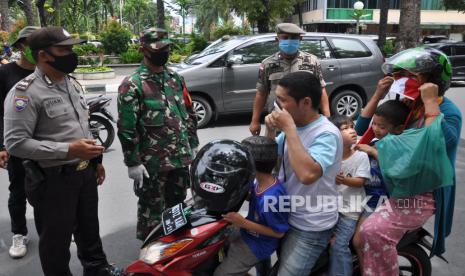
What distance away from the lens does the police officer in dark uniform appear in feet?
7.67

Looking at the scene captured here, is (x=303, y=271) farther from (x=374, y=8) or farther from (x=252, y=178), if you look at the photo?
(x=374, y=8)

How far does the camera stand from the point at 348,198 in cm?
232

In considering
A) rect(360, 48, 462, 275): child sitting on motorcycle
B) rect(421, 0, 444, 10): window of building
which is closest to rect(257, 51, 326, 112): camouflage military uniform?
rect(360, 48, 462, 275): child sitting on motorcycle

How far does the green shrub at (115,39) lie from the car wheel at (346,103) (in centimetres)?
1401

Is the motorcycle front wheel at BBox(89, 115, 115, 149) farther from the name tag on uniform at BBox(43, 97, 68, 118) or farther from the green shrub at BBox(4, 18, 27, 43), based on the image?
the green shrub at BBox(4, 18, 27, 43)

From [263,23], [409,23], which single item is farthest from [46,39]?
[263,23]

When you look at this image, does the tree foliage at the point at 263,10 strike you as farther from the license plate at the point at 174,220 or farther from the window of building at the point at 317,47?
the license plate at the point at 174,220

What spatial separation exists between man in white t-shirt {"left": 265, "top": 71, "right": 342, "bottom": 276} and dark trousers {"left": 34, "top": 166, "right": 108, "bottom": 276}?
1.30 metres

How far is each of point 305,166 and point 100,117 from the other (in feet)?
16.8

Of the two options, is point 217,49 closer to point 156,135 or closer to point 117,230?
point 117,230

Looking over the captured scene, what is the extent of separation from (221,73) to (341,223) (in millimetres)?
5575

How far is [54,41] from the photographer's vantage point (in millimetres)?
2432

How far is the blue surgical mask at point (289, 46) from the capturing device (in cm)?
368

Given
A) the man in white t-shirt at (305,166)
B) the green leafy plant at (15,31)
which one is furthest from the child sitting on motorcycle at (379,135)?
the green leafy plant at (15,31)
